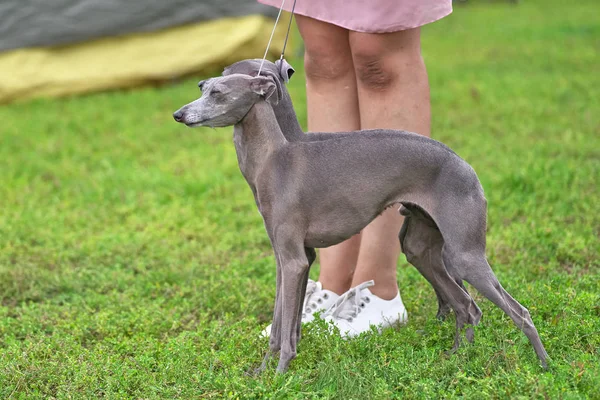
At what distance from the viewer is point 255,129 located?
2.83 metres

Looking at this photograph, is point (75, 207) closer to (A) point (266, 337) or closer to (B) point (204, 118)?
(A) point (266, 337)

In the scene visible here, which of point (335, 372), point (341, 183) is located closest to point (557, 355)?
point (335, 372)

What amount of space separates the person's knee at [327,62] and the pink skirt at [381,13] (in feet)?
0.58

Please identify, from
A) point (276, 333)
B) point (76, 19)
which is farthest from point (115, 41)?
point (276, 333)

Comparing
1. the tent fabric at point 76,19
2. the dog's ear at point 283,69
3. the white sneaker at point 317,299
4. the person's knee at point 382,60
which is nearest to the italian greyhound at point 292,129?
the dog's ear at point 283,69

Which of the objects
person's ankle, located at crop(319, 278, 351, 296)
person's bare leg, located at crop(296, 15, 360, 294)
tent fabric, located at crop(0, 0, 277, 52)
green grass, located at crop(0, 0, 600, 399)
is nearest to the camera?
green grass, located at crop(0, 0, 600, 399)

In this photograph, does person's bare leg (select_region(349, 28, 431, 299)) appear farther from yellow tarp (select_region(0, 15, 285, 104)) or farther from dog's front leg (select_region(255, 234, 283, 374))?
yellow tarp (select_region(0, 15, 285, 104))

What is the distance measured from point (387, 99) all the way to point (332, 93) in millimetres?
290

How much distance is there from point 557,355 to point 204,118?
5.20ft

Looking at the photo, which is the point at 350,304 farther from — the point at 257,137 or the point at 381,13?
the point at 381,13

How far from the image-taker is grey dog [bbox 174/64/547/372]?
9.25 feet

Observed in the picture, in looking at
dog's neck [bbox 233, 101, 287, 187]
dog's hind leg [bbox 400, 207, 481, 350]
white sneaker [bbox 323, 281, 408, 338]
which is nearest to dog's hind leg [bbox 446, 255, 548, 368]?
dog's hind leg [bbox 400, 207, 481, 350]

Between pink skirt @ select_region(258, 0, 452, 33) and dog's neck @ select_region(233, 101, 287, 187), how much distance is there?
0.70 metres

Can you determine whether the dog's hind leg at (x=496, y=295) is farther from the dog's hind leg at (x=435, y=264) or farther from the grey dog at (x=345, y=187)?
the dog's hind leg at (x=435, y=264)
